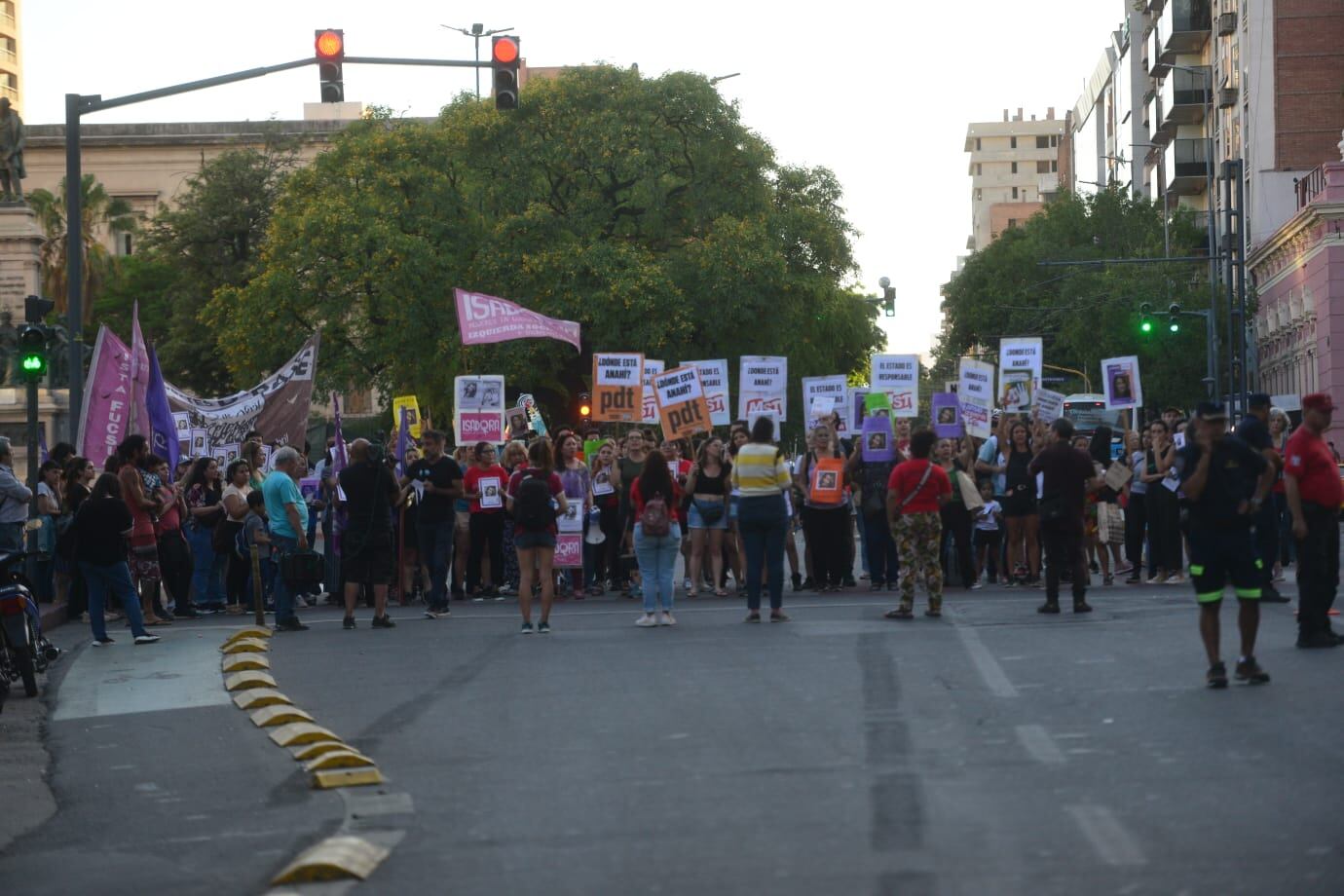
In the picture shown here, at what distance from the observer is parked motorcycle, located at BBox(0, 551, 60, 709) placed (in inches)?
534

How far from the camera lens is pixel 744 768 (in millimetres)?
9281

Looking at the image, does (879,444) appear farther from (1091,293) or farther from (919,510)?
(1091,293)

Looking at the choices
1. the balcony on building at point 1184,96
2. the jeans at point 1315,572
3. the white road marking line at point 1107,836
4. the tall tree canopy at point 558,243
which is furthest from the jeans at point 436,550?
the balcony on building at point 1184,96

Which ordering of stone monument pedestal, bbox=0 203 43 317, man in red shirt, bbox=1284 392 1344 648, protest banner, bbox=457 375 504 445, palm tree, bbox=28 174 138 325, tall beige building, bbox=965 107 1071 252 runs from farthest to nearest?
tall beige building, bbox=965 107 1071 252, palm tree, bbox=28 174 138 325, stone monument pedestal, bbox=0 203 43 317, protest banner, bbox=457 375 504 445, man in red shirt, bbox=1284 392 1344 648

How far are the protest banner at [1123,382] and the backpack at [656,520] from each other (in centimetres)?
1185

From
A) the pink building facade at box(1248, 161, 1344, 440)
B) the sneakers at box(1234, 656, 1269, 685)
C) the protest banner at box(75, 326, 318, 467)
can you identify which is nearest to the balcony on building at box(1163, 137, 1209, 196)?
the pink building facade at box(1248, 161, 1344, 440)

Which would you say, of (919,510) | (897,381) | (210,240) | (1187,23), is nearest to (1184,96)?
(1187,23)

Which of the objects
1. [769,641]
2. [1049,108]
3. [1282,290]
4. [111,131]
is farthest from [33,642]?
[1049,108]

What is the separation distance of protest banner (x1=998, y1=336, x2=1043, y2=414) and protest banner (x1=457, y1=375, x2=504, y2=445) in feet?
23.1

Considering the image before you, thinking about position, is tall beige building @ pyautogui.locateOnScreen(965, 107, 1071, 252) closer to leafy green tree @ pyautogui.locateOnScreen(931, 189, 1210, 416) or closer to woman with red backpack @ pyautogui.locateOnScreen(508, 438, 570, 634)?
leafy green tree @ pyautogui.locateOnScreen(931, 189, 1210, 416)

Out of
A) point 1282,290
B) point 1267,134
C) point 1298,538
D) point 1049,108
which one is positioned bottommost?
point 1298,538

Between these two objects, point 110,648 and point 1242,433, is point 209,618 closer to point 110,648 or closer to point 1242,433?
point 110,648

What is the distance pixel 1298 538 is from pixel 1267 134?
6137 centimetres

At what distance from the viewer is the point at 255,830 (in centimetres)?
857
